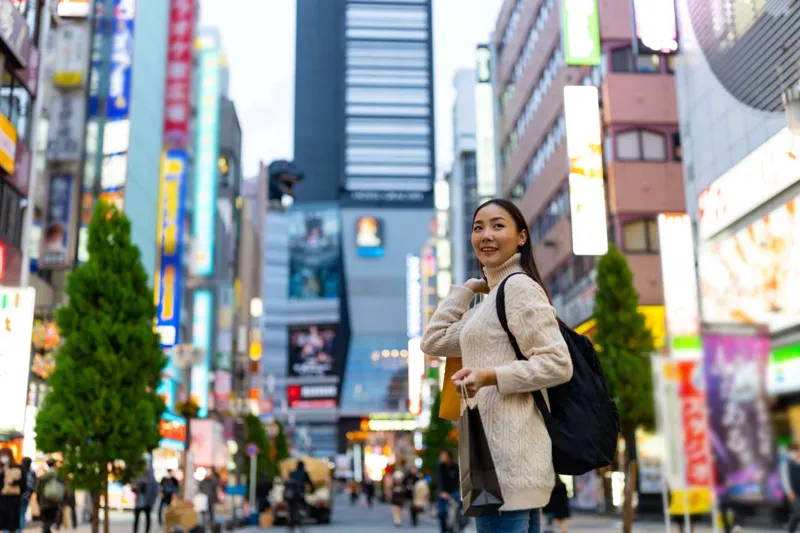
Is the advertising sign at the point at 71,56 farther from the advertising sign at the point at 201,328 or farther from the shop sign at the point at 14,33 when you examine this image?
the advertising sign at the point at 201,328

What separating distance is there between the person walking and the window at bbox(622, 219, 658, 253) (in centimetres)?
2160

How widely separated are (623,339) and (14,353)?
1260 cm

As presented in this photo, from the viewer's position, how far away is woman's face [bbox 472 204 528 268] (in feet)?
9.94

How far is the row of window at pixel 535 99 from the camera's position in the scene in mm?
35969

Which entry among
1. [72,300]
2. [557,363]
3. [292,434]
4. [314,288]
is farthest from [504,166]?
[314,288]

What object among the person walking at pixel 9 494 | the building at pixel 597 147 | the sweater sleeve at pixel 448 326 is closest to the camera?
the sweater sleeve at pixel 448 326

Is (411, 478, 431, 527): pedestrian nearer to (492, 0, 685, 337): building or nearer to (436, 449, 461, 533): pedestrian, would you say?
(492, 0, 685, 337): building

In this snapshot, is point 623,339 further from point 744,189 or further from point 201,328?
point 201,328

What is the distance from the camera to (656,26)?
15211mm

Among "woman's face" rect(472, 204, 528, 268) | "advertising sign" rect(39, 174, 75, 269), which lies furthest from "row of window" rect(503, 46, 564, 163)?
"woman's face" rect(472, 204, 528, 268)

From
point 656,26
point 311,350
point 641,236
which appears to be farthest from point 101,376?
point 311,350

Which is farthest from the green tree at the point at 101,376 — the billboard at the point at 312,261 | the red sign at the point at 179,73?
the billboard at the point at 312,261

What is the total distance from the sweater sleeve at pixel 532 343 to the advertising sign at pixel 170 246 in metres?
39.0

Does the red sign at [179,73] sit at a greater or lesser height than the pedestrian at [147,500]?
greater
